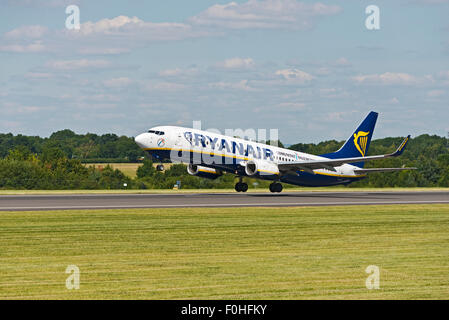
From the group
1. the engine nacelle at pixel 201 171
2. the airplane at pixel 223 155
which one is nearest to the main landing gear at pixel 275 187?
the airplane at pixel 223 155

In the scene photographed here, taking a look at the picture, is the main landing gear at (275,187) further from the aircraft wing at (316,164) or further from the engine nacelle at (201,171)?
the engine nacelle at (201,171)

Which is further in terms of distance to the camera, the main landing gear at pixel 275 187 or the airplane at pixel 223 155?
the main landing gear at pixel 275 187

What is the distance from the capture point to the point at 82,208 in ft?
128

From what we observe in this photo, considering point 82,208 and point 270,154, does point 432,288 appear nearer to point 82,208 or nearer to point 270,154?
point 82,208

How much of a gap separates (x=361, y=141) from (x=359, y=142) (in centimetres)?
38

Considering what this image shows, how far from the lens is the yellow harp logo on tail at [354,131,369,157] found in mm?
67688

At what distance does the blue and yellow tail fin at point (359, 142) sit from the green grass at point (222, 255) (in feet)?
104

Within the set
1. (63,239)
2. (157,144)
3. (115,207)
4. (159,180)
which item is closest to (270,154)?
(157,144)

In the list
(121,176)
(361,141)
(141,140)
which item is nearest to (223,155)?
(141,140)

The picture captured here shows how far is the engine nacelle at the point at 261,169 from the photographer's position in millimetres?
55031

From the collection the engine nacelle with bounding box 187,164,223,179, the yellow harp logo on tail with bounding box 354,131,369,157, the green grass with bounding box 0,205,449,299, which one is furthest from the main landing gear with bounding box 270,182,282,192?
the green grass with bounding box 0,205,449,299

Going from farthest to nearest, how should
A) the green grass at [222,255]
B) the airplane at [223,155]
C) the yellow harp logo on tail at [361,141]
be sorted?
the yellow harp logo on tail at [361,141] → the airplane at [223,155] → the green grass at [222,255]
